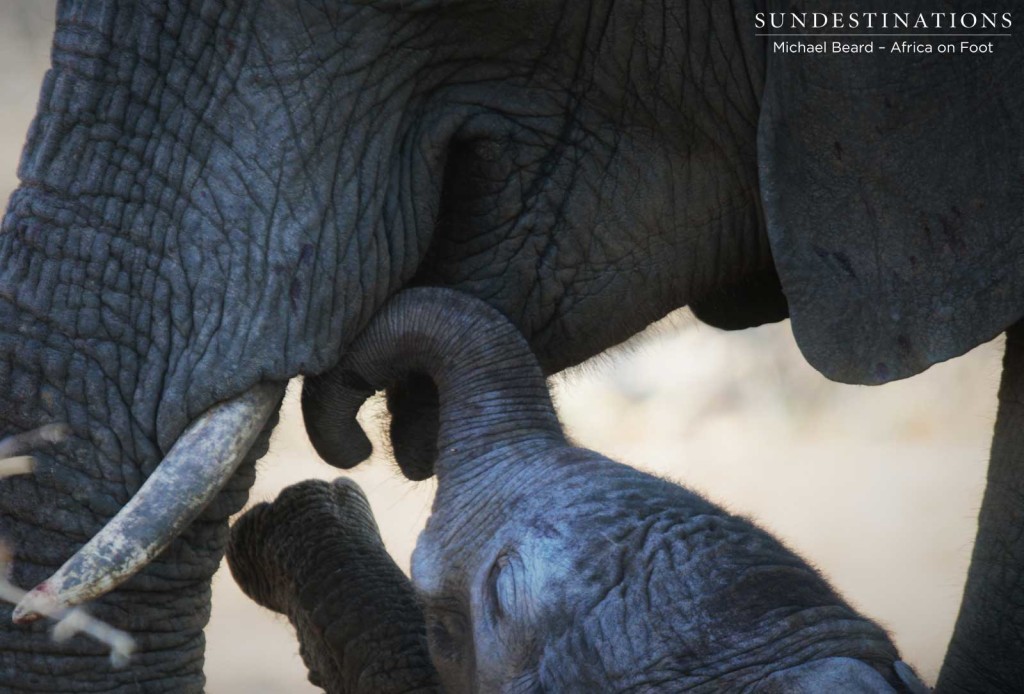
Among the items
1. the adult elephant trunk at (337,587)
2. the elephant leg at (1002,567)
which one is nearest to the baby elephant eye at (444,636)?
the adult elephant trunk at (337,587)

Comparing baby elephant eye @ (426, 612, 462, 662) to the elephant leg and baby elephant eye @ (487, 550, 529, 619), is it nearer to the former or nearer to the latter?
baby elephant eye @ (487, 550, 529, 619)

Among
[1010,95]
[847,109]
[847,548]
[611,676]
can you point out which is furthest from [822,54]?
[847,548]

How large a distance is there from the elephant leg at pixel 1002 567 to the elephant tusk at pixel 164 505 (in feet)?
4.31

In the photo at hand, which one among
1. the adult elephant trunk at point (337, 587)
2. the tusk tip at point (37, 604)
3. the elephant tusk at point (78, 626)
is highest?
the adult elephant trunk at point (337, 587)

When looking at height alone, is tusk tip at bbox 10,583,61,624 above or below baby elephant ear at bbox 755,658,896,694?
above

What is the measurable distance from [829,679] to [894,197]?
0.86m

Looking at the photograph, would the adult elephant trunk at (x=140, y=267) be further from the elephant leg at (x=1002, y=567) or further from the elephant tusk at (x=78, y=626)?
the elephant leg at (x=1002, y=567)

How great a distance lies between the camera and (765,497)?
637cm

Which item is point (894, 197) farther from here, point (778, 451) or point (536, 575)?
point (778, 451)

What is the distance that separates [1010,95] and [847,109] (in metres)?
0.26

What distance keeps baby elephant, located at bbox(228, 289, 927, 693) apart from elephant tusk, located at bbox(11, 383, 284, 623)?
23 centimetres

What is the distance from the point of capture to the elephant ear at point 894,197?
2947 millimetres

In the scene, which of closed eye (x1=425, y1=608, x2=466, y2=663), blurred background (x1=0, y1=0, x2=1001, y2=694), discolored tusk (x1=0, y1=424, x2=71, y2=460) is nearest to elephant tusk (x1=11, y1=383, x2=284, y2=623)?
discolored tusk (x1=0, y1=424, x2=71, y2=460)

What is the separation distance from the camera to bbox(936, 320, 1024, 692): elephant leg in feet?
10.9
